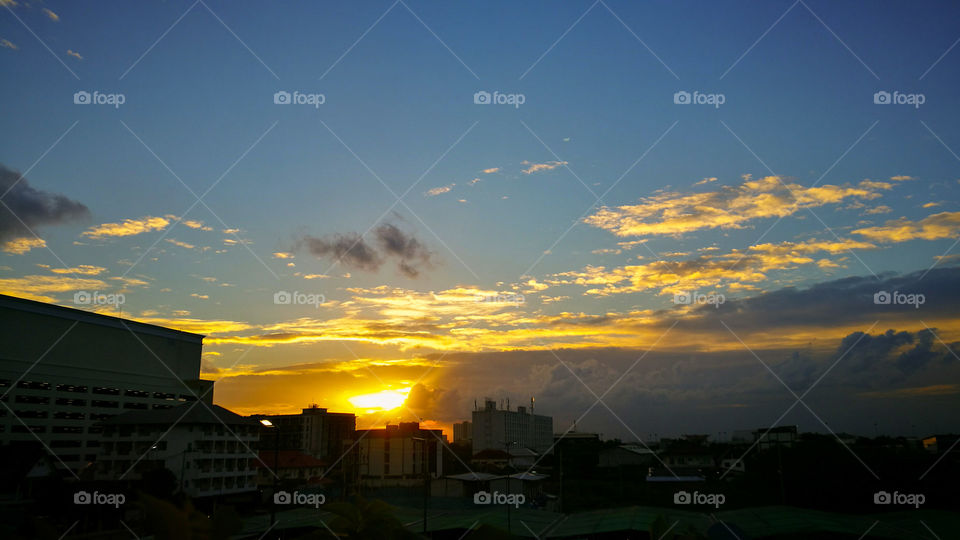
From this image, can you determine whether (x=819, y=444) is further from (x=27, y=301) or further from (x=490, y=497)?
(x=27, y=301)

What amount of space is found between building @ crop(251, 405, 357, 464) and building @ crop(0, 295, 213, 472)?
83.8 feet

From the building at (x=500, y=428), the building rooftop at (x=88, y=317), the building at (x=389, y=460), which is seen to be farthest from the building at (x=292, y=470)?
the building at (x=500, y=428)

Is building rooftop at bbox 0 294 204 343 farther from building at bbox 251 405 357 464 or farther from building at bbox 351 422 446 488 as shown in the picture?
building at bbox 251 405 357 464

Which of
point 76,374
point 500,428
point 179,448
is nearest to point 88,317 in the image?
point 76,374

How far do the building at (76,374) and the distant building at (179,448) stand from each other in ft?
29.5

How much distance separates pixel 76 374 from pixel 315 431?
39670mm

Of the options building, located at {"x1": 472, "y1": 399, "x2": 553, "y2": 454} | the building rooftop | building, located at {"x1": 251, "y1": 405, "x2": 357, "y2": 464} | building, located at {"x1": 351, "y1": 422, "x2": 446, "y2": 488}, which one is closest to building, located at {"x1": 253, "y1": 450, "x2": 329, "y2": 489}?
building, located at {"x1": 351, "y1": 422, "x2": 446, "y2": 488}

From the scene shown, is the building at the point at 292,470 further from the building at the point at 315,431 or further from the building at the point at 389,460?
the building at the point at 315,431

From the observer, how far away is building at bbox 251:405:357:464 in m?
90.6

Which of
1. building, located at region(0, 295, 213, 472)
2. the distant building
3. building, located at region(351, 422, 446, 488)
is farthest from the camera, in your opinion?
building, located at region(351, 422, 446, 488)

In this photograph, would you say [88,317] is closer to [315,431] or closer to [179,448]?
[179,448]

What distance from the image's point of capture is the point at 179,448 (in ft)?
131

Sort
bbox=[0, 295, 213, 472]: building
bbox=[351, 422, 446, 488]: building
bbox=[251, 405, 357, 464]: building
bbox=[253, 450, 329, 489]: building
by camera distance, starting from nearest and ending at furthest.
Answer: bbox=[0, 295, 213, 472]: building → bbox=[253, 450, 329, 489]: building → bbox=[351, 422, 446, 488]: building → bbox=[251, 405, 357, 464]: building

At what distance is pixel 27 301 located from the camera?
51875mm
